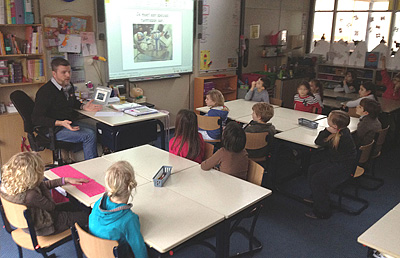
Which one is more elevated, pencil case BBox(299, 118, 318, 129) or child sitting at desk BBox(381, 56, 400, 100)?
child sitting at desk BBox(381, 56, 400, 100)

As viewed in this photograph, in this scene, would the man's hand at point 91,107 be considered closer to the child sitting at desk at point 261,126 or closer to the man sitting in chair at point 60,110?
the man sitting in chair at point 60,110

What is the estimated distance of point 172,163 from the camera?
2783 millimetres

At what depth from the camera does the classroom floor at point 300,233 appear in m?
2.88

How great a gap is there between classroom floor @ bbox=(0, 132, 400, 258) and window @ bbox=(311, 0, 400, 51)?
431 centimetres

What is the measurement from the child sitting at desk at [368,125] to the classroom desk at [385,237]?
1943mm

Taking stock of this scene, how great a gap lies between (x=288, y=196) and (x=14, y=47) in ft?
11.3

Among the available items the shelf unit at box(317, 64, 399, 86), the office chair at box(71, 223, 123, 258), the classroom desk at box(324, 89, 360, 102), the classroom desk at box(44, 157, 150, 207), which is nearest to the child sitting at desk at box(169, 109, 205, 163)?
the classroom desk at box(44, 157, 150, 207)

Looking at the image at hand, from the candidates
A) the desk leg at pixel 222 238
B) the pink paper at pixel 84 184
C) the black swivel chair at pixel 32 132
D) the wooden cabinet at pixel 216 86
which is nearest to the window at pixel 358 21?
the wooden cabinet at pixel 216 86

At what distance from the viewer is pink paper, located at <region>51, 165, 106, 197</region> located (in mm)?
2283

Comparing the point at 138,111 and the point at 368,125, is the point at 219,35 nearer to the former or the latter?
the point at 138,111

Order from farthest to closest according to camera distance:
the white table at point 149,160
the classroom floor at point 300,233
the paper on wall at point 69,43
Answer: the paper on wall at point 69,43 → the classroom floor at point 300,233 → the white table at point 149,160

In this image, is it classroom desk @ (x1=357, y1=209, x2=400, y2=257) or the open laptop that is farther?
the open laptop

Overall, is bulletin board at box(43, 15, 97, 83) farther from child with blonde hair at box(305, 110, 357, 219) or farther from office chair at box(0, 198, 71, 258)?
child with blonde hair at box(305, 110, 357, 219)

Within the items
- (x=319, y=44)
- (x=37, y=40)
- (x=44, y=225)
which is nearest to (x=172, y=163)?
(x=44, y=225)
